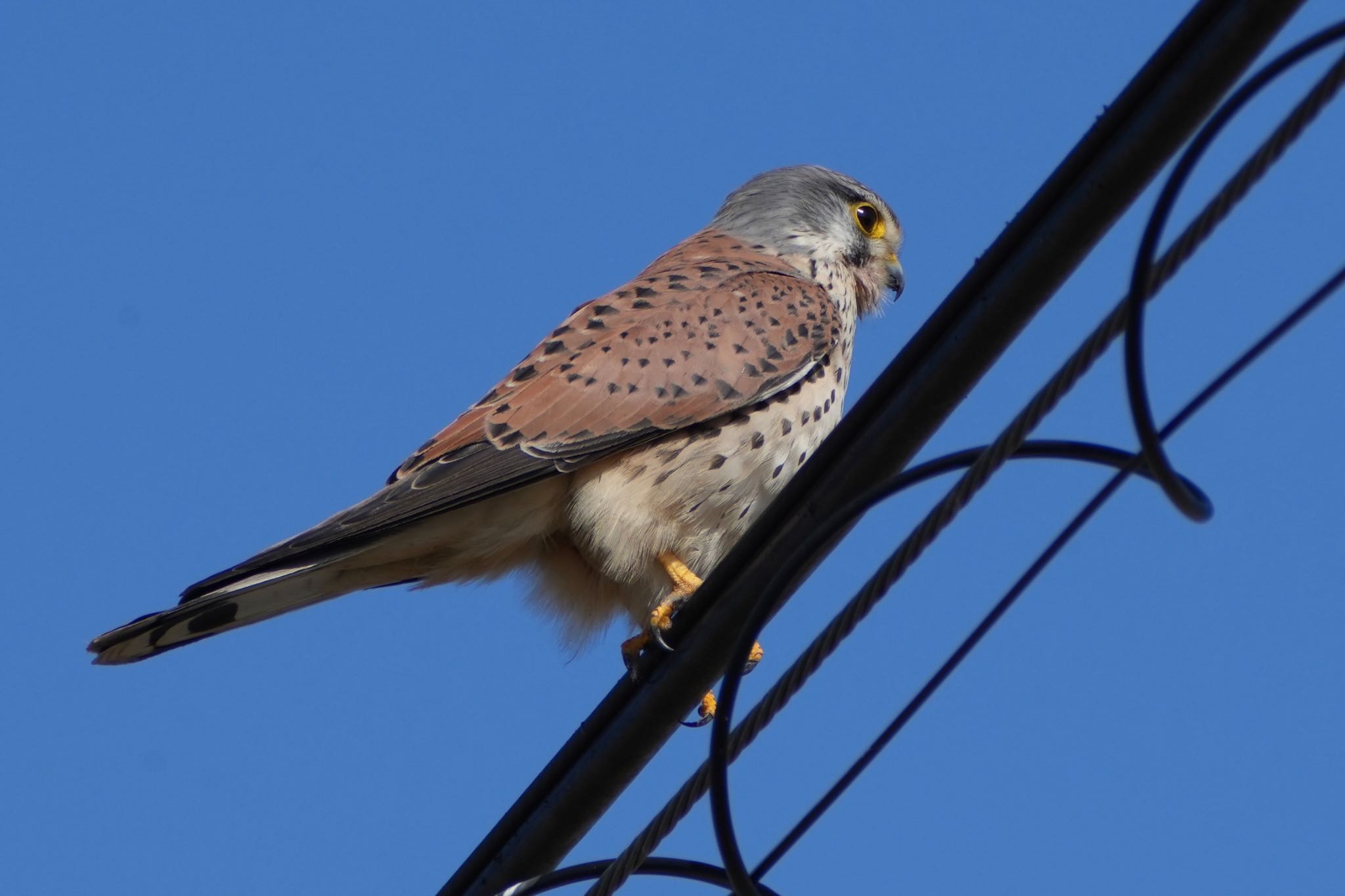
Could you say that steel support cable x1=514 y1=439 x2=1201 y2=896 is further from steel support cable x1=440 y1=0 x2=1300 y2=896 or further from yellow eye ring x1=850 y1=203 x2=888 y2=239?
yellow eye ring x1=850 y1=203 x2=888 y2=239

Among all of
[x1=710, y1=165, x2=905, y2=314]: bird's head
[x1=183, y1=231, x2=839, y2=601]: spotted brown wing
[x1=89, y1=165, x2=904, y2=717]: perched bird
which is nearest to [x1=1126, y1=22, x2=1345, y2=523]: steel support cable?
[x1=89, y1=165, x2=904, y2=717]: perched bird

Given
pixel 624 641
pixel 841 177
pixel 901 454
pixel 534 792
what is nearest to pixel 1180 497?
pixel 901 454

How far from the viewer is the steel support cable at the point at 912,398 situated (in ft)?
7.13

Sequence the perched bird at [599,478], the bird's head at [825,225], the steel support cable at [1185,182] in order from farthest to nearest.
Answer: the bird's head at [825,225] → the perched bird at [599,478] → the steel support cable at [1185,182]

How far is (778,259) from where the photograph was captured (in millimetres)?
5637

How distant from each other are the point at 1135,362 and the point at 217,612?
2673 millimetres

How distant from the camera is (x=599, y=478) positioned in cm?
446

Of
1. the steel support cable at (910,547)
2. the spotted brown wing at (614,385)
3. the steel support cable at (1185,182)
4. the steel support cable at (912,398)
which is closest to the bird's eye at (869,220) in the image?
the spotted brown wing at (614,385)

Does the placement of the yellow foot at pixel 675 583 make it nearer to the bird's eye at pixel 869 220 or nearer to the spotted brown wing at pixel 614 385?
the spotted brown wing at pixel 614 385

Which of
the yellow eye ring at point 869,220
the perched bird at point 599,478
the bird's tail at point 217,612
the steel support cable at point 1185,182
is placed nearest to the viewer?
the steel support cable at point 1185,182

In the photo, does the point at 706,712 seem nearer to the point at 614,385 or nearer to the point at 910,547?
the point at 614,385

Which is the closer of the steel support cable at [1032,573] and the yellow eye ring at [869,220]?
the steel support cable at [1032,573]

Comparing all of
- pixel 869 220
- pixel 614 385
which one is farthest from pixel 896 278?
pixel 614 385

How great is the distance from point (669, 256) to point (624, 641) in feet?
6.22
